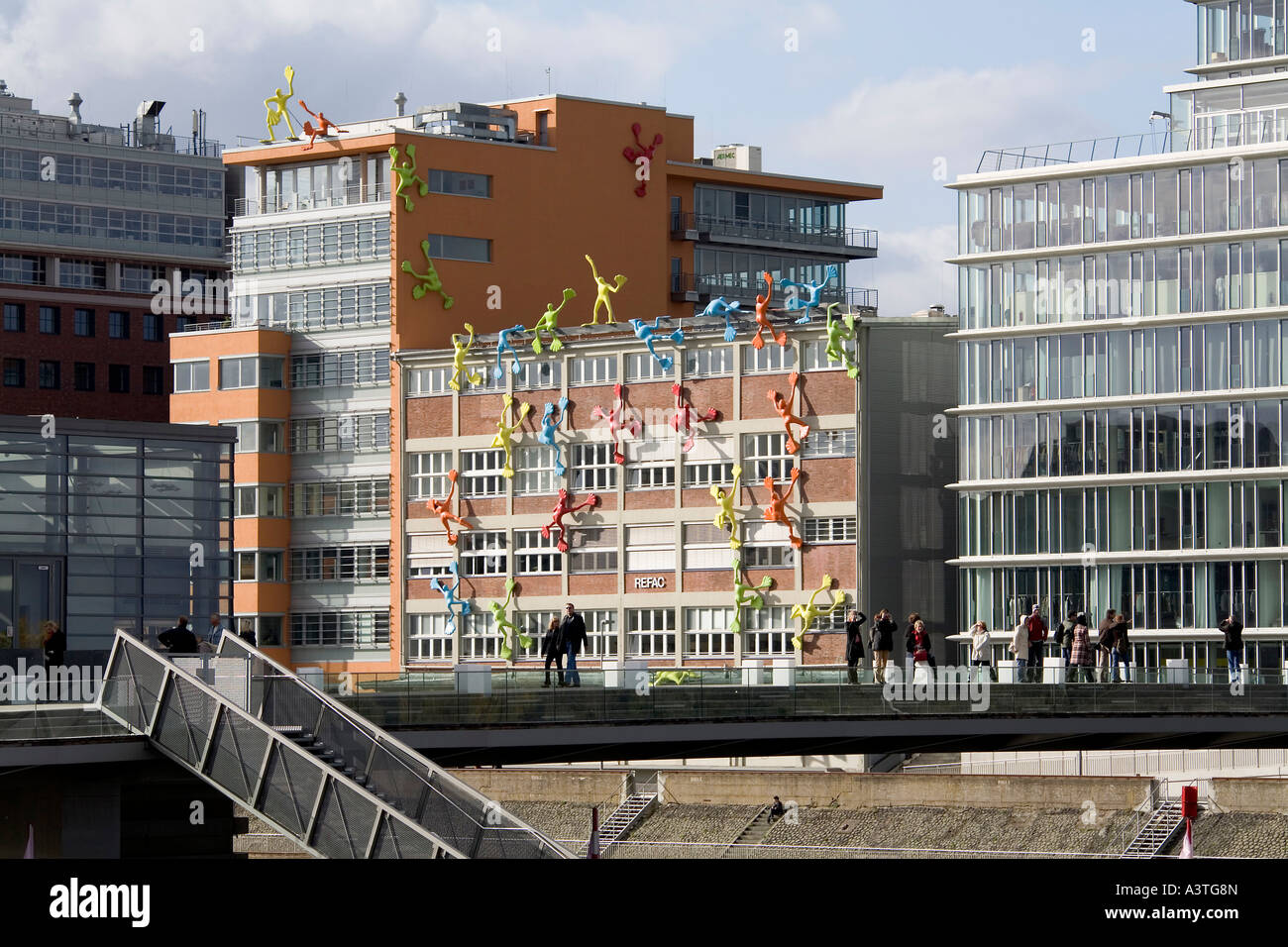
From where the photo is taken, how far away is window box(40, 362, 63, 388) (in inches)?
4988

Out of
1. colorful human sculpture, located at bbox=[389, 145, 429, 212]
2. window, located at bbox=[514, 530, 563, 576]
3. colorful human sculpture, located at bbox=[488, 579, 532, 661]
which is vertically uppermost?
colorful human sculpture, located at bbox=[389, 145, 429, 212]

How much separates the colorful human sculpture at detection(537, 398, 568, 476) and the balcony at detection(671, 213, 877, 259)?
1902cm

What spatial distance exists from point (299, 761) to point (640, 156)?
245ft

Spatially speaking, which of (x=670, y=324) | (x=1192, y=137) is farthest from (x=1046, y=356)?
(x=670, y=324)

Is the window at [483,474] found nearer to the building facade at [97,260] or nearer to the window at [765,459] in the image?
the window at [765,459]

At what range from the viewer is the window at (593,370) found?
3568 inches

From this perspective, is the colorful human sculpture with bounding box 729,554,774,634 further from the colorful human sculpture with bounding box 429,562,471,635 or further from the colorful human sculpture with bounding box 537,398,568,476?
the colorful human sculpture with bounding box 429,562,471,635

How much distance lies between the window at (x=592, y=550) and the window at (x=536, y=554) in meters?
0.59

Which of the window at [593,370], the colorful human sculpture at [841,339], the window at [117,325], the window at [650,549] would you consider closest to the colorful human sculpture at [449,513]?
the window at [593,370]

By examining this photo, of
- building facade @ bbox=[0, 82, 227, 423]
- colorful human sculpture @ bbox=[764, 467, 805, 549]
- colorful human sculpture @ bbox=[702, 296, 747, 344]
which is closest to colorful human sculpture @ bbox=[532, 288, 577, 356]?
colorful human sculpture @ bbox=[702, 296, 747, 344]

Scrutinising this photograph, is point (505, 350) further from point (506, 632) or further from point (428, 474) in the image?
point (506, 632)

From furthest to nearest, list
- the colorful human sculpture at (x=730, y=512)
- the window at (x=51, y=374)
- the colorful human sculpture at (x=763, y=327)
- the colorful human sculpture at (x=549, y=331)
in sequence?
the window at (x=51, y=374), the colorful human sculpture at (x=549, y=331), the colorful human sculpture at (x=730, y=512), the colorful human sculpture at (x=763, y=327)

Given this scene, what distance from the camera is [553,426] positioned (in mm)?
91375
